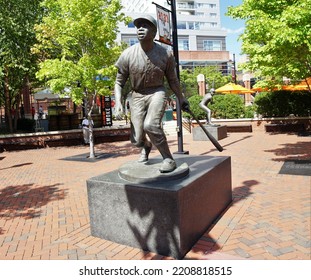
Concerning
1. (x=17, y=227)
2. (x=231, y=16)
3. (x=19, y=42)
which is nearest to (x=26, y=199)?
(x=17, y=227)

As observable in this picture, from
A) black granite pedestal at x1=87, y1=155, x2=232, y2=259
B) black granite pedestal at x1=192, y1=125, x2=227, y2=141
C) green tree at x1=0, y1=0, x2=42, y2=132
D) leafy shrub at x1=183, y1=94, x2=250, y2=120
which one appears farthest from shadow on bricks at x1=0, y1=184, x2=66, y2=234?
leafy shrub at x1=183, y1=94, x2=250, y2=120

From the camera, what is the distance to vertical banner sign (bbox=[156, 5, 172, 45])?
28.1ft

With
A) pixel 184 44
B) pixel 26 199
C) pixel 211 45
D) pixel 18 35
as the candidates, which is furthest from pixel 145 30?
pixel 211 45

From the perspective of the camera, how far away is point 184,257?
3.83 metres

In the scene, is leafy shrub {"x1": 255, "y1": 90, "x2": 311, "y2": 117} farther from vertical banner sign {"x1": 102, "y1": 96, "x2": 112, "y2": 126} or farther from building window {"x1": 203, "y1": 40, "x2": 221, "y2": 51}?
building window {"x1": 203, "y1": 40, "x2": 221, "y2": 51}

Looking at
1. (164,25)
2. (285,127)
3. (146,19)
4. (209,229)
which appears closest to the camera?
(146,19)

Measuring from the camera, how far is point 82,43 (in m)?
11.7

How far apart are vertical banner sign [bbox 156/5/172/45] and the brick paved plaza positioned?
4118mm

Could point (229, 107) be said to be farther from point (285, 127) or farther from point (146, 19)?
point (146, 19)

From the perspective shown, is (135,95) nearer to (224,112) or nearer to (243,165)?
(243,165)

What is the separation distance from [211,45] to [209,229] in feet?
220

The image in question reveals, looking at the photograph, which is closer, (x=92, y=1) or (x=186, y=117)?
(x=92, y=1)

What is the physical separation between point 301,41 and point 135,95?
4.39 metres

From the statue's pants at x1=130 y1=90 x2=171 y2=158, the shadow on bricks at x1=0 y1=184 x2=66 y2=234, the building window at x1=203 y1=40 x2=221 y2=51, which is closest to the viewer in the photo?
the statue's pants at x1=130 y1=90 x2=171 y2=158
